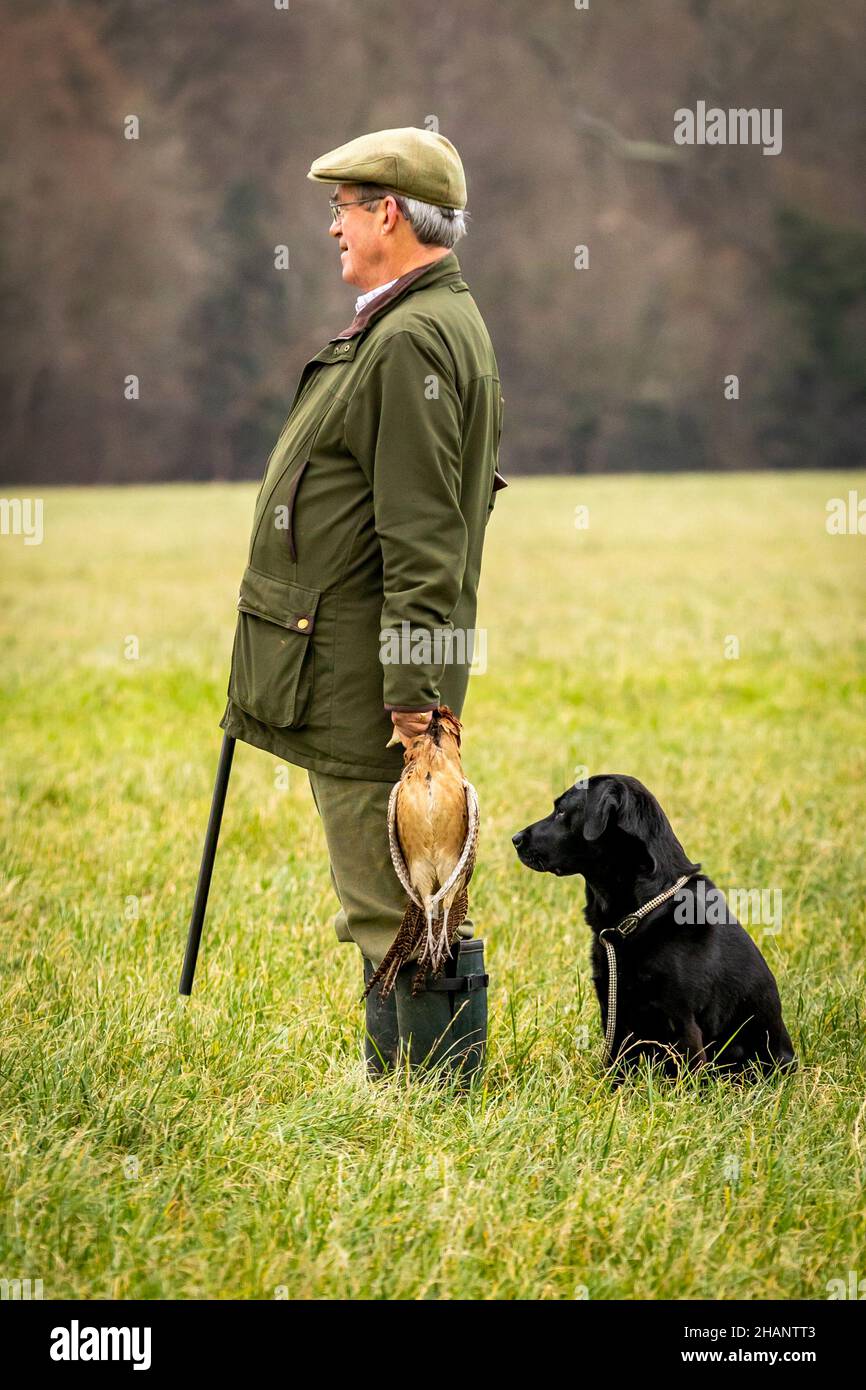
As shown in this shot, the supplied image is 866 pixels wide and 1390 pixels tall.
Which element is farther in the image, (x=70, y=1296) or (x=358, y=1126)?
(x=358, y=1126)

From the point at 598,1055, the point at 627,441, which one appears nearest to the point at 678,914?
the point at 598,1055

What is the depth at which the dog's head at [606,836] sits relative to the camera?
3514 mm

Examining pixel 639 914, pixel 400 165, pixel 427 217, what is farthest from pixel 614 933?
pixel 400 165

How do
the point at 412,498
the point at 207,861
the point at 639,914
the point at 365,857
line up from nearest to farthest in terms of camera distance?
the point at 412,498 → the point at 365,857 → the point at 639,914 → the point at 207,861

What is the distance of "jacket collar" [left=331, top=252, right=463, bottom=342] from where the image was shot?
3205 millimetres

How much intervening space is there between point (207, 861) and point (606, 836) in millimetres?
1017

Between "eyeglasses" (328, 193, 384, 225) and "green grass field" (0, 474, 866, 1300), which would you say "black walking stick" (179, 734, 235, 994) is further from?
"eyeglasses" (328, 193, 384, 225)

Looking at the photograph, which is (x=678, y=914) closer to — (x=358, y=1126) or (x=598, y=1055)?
(x=598, y=1055)

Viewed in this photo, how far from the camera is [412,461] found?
121 inches

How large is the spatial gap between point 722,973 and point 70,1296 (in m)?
1.73

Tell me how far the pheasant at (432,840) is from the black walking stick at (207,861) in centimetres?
61

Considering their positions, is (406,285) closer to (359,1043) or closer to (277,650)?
(277,650)

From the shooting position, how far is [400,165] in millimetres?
3164

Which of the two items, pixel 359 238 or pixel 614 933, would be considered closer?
pixel 359 238
